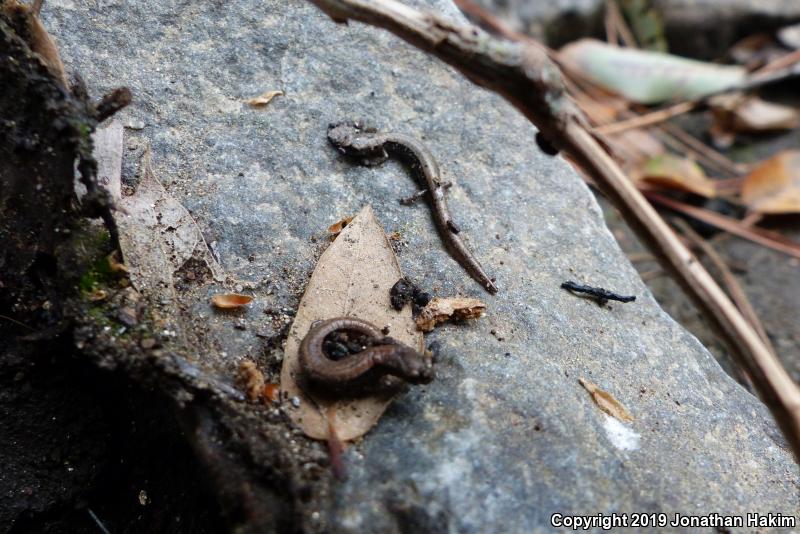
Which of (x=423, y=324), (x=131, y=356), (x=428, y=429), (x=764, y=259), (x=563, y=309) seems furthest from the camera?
(x=764, y=259)

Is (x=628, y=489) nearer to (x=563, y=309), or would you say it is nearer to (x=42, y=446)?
(x=563, y=309)

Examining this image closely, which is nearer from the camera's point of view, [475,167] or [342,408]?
[342,408]

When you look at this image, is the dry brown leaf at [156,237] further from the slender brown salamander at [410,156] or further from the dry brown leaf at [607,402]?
the dry brown leaf at [607,402]

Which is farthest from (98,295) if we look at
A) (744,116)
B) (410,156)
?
(744,116)

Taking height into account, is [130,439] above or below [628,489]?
below

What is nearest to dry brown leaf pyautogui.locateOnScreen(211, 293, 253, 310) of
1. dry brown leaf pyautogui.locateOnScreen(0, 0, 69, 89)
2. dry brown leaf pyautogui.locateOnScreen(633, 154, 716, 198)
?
dry brown leaf pyautogui.locateOnScreen(0, 0, 69, 89)

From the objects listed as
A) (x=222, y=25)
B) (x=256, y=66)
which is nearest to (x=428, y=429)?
(x=256, y=66)

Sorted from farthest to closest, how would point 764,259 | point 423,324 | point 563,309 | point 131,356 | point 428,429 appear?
point 764,259
point 563,309
point 423,324
point 428,429
point 131,356
